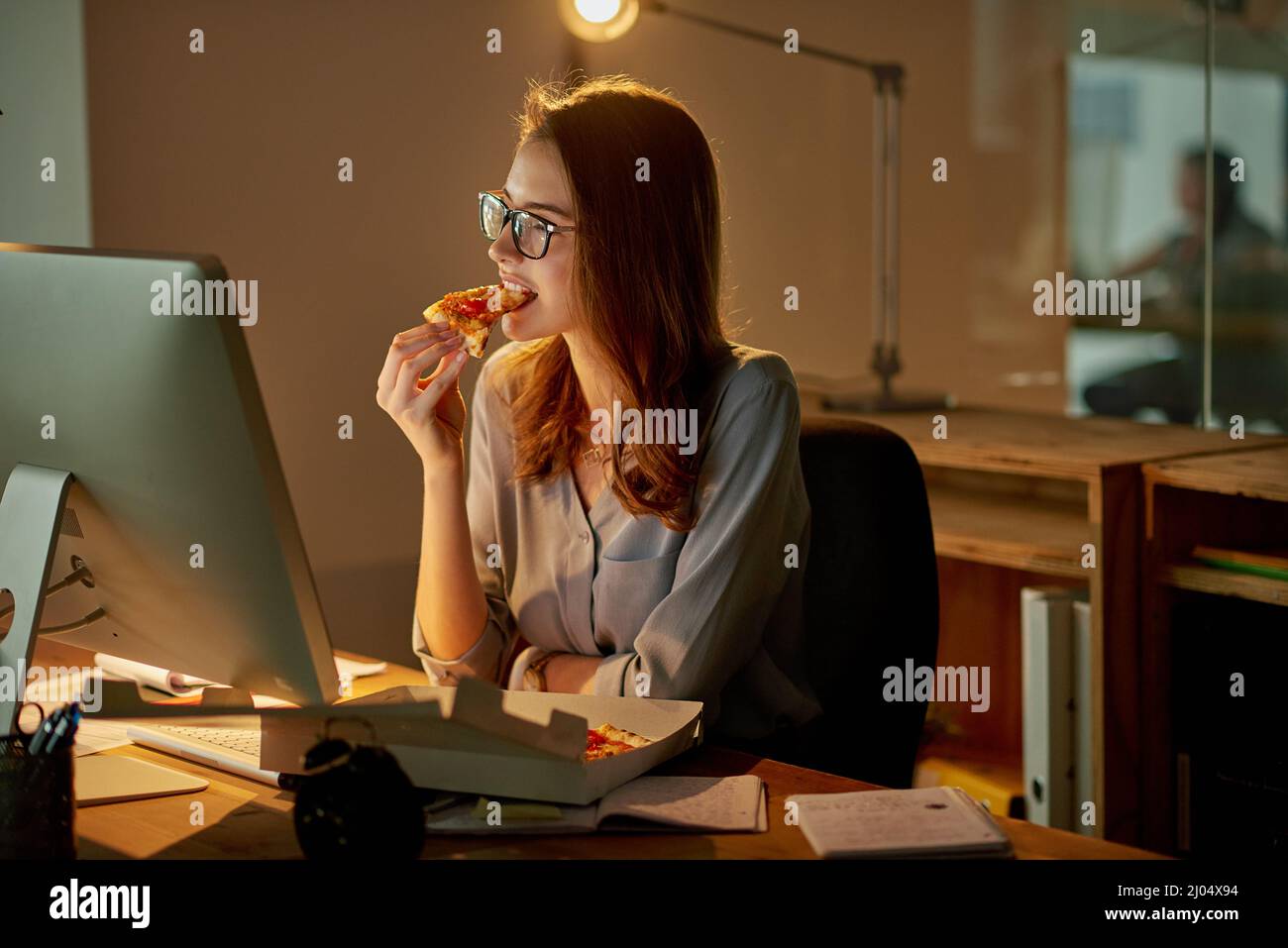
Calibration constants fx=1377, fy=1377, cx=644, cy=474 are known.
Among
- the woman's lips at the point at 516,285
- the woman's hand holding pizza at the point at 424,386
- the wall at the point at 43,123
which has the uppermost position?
the wall at the point at 43,123

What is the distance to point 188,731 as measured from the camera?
1378 millimetres

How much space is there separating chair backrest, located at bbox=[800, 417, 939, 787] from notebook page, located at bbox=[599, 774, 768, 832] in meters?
0.42

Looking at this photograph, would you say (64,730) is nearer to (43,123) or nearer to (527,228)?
(527,228)

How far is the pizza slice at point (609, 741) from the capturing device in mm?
1209

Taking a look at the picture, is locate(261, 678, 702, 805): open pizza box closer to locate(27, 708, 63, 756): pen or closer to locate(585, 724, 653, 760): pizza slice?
locate(585, 724, 653, 760): pizza slice

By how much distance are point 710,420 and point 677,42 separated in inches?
66.8

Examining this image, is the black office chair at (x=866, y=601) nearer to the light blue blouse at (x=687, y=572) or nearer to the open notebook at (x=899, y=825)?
the light blue blouse at (x=687, y=572)

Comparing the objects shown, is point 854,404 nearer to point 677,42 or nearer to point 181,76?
point 677,42

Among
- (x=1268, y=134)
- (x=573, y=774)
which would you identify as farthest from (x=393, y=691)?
(x=1268, y=134)

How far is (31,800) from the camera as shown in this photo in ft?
3.34

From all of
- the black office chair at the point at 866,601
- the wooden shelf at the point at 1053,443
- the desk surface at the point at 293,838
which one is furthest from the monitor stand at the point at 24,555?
the wooden shelf at the point at 1053,443

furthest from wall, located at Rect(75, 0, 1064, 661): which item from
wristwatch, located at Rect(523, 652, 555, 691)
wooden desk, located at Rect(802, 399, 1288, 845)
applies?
wristwatch, located at Rect(523, 652, 555, 691)

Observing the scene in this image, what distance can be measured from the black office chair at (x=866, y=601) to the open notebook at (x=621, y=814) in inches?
18.4

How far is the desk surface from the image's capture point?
108 centimetres
